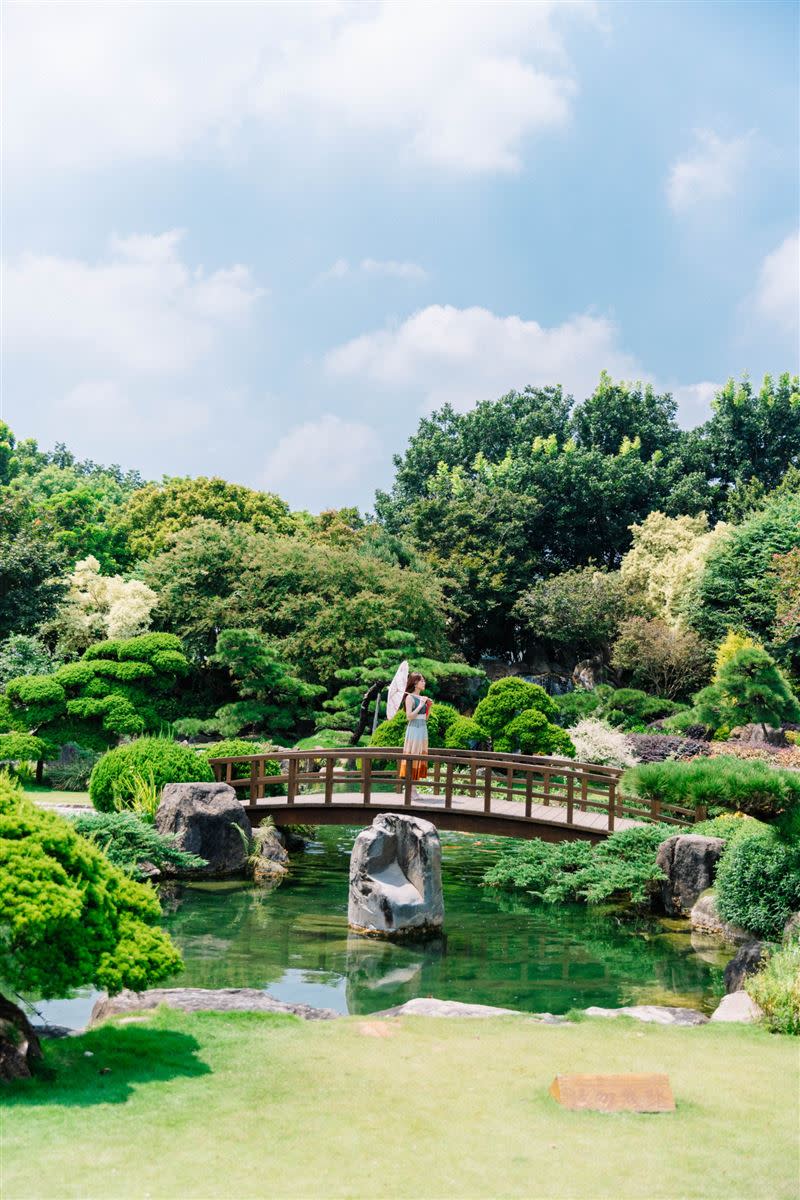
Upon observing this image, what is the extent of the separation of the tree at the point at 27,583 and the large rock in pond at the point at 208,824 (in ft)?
42.3

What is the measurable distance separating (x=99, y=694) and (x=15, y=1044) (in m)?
15.5

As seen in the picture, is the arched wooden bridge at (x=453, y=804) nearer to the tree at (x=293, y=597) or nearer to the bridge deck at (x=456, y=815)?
the bridge deck at (x=456, y=815)

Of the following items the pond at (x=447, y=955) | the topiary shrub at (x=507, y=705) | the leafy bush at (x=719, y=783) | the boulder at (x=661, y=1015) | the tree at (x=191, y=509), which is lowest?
the pond at (x=447, y=955)

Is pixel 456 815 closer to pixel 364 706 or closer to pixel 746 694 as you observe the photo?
pixel 746 694

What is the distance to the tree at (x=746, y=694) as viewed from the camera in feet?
54.3

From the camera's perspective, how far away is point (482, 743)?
25500mm

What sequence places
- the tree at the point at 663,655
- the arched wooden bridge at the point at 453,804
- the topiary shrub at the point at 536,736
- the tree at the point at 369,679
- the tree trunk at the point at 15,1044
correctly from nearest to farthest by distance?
the tree trunk at the point at 15,1044 < the arched wooden bridge at the point at 453,804 < the tree at the point at 369,679 < the topiary shrub at the point at 536,736 < the tree at the point at 663,655

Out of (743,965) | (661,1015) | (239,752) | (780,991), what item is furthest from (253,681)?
(780,991)

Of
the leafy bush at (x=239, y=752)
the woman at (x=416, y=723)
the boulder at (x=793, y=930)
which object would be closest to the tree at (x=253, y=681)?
the leafy bush at (x=239, y=752)

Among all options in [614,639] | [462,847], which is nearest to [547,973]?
[462,847]

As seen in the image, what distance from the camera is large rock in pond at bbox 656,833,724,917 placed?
519 inches

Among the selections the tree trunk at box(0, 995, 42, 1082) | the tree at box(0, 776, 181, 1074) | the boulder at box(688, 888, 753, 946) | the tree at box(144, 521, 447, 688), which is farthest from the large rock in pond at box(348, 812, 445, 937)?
the tree at box(144, 521, 447, 688)

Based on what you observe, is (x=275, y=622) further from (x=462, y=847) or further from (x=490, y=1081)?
(x=490, y=1081)

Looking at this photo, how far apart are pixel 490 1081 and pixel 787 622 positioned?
15546 mm
